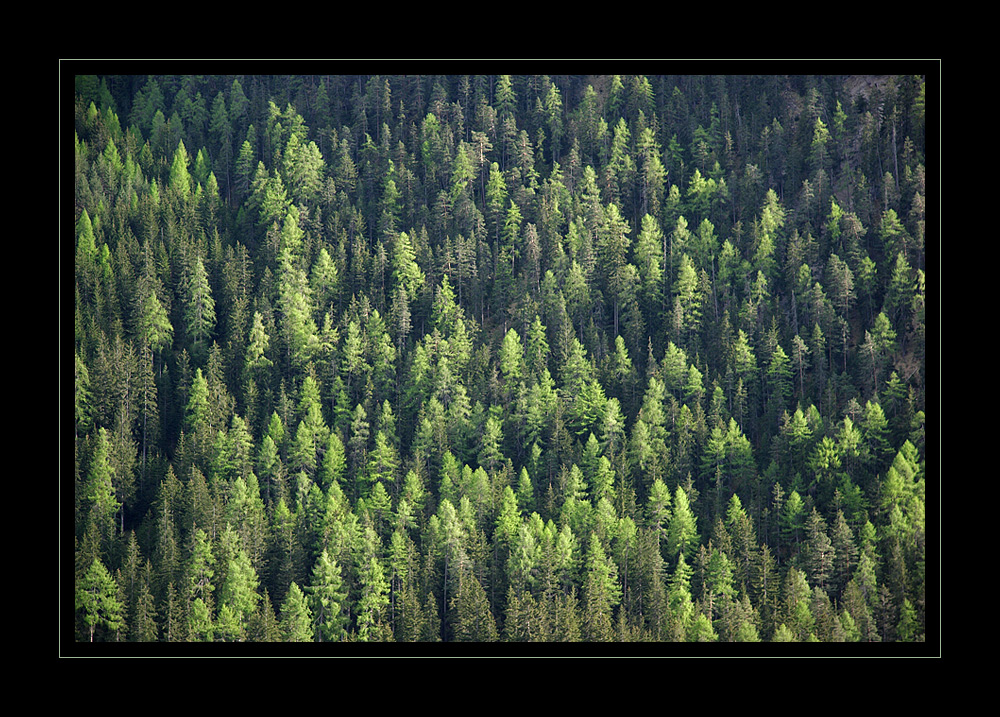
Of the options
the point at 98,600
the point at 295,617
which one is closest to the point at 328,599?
the point at 295,617

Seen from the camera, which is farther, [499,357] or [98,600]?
[499,357]

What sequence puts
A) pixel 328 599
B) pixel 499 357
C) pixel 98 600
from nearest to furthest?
pixel 98 600 → pixel 328 599 → pixel 499 357

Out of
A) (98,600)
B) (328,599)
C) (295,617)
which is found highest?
(98,600)

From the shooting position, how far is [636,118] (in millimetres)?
39500

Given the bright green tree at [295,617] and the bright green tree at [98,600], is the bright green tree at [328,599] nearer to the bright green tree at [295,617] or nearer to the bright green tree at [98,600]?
the bright green tree at [295,617]

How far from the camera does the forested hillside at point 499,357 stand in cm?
3325

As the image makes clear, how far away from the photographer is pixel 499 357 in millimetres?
38188

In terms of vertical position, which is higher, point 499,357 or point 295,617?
point 499,357

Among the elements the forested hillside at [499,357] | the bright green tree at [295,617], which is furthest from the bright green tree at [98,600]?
the bright green tree at [295,617]

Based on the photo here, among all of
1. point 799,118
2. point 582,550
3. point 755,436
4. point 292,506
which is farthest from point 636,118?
point 292,506

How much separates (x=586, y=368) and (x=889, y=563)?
1244 centimetres

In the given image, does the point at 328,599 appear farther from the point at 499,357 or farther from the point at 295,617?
the point at 499,357

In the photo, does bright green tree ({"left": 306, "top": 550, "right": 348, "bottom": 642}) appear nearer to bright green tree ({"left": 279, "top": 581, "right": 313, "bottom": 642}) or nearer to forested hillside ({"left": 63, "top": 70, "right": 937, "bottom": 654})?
forested hillside ({"left": 63, "top": 70, "right": 937, "bottom": 654})

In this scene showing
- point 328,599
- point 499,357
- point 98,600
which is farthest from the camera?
point 499,357
